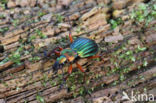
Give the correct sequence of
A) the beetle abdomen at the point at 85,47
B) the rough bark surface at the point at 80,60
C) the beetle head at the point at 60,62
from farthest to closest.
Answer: the beetle abdomen at the point at 85,47, the rough bark surface at the point at 80,60, the beetle head at the point at 60,62

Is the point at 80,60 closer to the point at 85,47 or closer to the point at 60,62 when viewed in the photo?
the point at 85,47

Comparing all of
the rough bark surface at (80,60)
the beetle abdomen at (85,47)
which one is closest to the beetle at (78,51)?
the beetle abdomen at (85,47)

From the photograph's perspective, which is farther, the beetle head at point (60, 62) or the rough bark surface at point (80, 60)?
the rough bark surface at point (80, 60)

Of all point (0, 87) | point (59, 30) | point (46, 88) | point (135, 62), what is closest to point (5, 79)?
point (0, 87)

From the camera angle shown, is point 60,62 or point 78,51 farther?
point 78,51

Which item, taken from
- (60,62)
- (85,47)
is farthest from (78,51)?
(60,62)

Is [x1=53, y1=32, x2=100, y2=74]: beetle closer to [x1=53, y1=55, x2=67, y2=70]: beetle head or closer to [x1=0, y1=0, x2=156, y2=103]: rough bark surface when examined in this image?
[x1=53, y1=55, x2=67, y2=70]: beetle head

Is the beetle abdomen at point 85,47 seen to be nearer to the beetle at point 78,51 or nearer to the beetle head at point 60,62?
the beetle at point 78,51

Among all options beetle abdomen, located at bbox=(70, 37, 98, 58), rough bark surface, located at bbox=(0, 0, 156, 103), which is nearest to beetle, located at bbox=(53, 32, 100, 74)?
beetle abdomen, located at bbox=(70, 37, 98, 58)
